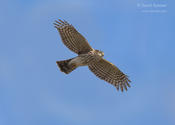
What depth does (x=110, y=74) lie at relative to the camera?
2472 cm

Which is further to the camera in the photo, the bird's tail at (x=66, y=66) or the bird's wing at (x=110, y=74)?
the bird's wing at (x=110, y=74)

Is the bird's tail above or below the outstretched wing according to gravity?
below

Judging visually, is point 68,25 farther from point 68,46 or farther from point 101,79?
point 101,79

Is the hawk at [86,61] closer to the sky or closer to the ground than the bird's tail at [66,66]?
closer to the sky

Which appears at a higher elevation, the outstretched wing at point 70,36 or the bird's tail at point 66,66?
the outstretched wing at point 70,36

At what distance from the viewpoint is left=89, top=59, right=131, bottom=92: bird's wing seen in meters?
24.6

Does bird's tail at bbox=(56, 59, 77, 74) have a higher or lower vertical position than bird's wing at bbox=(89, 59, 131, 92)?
lower

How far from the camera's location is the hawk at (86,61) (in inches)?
939

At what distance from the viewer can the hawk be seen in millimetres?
23859

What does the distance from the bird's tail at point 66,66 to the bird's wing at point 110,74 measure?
3.77 ft

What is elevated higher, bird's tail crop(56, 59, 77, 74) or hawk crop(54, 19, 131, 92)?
hawk crop(54, 19, 131, 92)

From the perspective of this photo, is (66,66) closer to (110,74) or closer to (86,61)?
(86,61)

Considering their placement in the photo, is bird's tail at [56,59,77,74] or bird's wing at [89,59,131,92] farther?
bird's wing at [89,59,131,92]

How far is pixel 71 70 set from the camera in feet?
79.0
